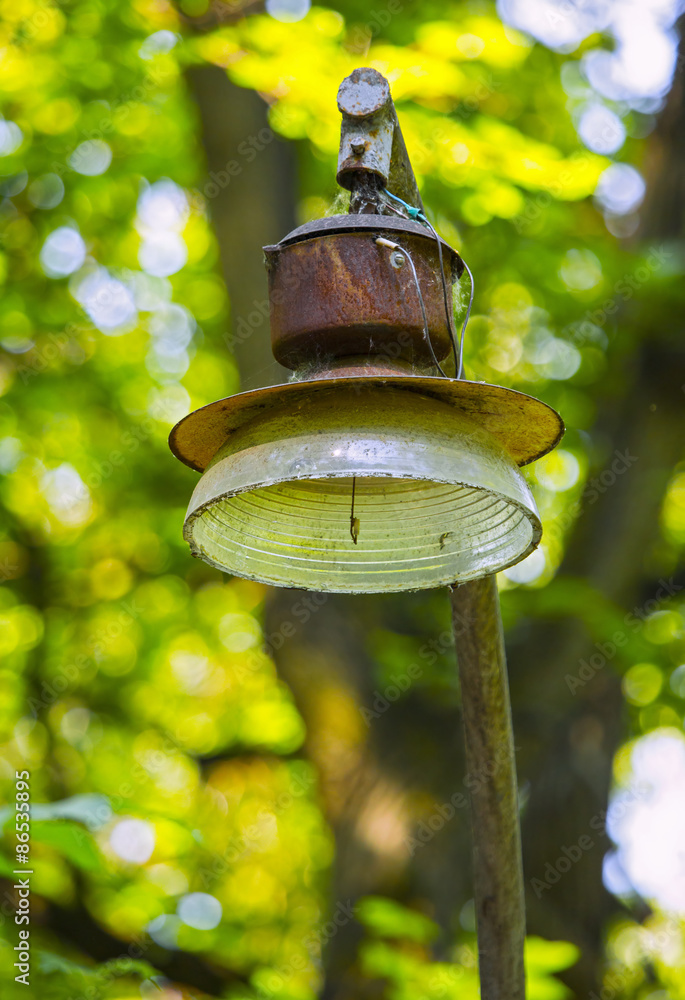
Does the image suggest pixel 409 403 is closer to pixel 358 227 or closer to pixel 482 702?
pixel 358 227

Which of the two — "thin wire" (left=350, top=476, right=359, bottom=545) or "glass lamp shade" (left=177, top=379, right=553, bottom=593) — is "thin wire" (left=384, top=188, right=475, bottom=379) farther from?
"thin wire" (left=350, top=476, right=359, bottom=545)

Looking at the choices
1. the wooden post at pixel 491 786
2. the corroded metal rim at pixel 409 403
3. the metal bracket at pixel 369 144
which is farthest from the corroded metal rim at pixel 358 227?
the wooden post at pixel 491 786

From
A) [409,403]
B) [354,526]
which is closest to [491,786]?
[354,526]

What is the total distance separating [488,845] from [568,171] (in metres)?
2.34

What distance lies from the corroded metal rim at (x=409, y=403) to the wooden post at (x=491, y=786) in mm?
263

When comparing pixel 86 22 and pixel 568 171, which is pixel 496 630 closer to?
pixel 568 171

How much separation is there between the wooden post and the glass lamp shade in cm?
9

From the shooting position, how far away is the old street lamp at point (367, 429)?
3.50 ft

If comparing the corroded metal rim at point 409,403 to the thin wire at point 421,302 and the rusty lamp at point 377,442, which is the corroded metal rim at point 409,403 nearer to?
the rusty lamp at point 377,442

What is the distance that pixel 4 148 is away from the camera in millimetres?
4180

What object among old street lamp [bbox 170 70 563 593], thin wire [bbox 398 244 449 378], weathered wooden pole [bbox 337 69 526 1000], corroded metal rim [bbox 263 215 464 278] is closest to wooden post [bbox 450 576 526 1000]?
weathered wooden pole [bbox 337 69 526 1000]

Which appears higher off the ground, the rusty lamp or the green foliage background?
the rusty lamp

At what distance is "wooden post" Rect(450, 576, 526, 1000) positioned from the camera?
146 cm

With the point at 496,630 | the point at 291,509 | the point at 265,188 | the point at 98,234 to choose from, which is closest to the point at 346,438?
the point at 291,509
